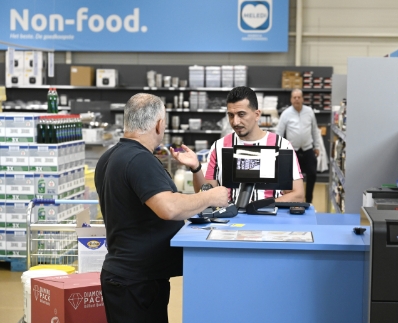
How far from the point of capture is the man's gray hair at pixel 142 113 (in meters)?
2.74

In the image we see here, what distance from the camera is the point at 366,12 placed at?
13492 millimetres

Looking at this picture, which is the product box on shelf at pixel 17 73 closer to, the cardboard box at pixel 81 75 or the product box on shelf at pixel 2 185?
the cardboard box at pixel 81 75

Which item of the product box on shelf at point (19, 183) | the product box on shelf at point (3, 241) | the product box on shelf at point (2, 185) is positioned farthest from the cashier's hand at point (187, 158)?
the product box on shelf at point (3, 241)

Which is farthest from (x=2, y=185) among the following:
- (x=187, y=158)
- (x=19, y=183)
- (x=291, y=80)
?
(x=291, y=80)

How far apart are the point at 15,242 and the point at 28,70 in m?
7.64

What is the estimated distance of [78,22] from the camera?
13.5 meters

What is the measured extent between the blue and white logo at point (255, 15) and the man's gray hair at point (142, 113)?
35.3 feet

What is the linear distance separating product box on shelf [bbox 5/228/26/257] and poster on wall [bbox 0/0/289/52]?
7567 mm

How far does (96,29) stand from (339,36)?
501cm

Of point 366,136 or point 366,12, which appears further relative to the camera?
point 366,12

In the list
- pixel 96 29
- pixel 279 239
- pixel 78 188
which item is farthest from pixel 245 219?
pixel 96 29

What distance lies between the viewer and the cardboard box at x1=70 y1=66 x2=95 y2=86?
13091mm

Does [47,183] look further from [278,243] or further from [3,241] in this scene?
[278,243]

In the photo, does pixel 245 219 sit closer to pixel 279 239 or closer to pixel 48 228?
pixel 279 239
